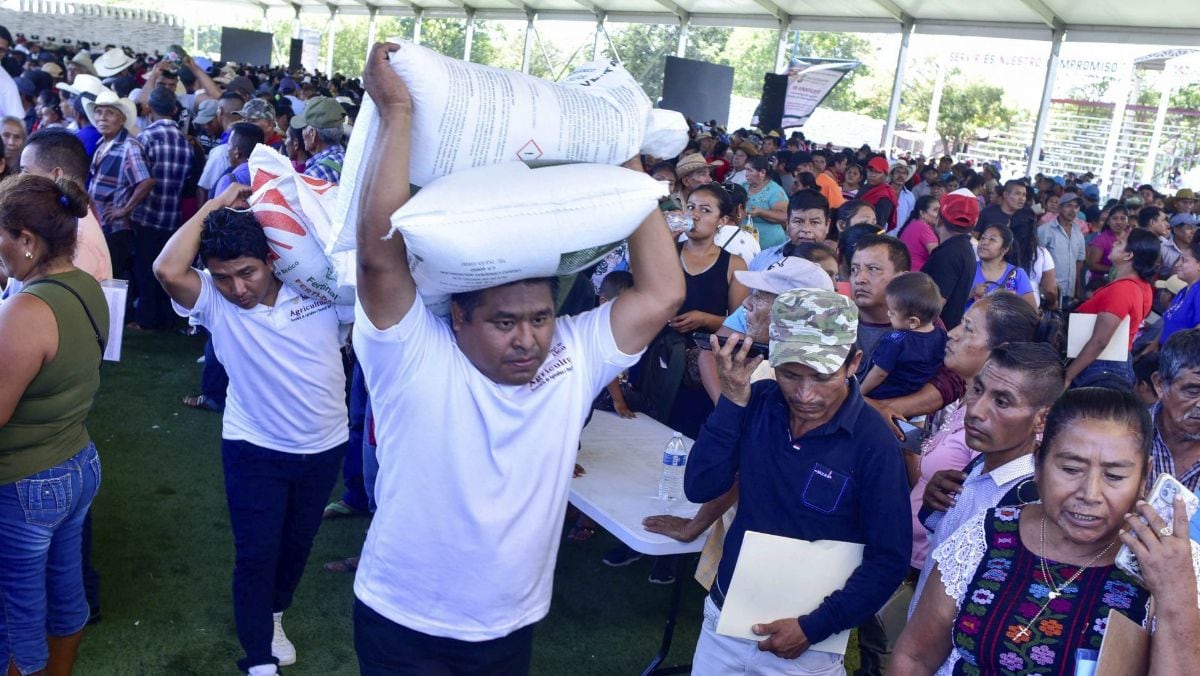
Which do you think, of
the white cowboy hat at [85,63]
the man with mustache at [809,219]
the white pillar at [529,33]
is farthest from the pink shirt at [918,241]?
the white pillar at [529,33]

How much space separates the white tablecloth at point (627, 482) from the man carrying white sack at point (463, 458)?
978mm

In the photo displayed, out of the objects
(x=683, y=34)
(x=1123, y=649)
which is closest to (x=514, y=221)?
(x=1123, y=649)

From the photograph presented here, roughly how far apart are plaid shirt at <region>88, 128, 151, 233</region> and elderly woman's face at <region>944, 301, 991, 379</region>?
17.6 feet

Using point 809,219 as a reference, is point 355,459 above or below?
below

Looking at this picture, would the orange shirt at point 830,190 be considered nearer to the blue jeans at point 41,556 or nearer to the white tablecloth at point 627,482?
the white tablecloth at point 627,482

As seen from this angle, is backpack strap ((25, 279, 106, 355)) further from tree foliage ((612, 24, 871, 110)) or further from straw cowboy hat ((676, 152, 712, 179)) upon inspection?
tree foliage ((612, 24, 871, 110))

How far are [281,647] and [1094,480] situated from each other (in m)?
2.48

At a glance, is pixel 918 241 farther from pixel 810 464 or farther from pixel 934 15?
pixel 934 15

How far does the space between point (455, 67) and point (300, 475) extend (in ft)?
5.27

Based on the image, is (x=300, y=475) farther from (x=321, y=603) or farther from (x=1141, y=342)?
(x=1141, y=342)

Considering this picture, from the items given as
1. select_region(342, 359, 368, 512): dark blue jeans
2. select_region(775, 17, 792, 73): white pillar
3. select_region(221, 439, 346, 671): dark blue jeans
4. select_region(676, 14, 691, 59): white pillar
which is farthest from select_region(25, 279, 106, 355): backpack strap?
select_region(676, 14, 691, 59): white pillar

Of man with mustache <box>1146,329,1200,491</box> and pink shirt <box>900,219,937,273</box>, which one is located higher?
pink shirt <box>900,219,937,273</box>

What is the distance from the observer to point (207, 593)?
11.1ft

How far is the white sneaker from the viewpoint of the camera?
9.79 feet
